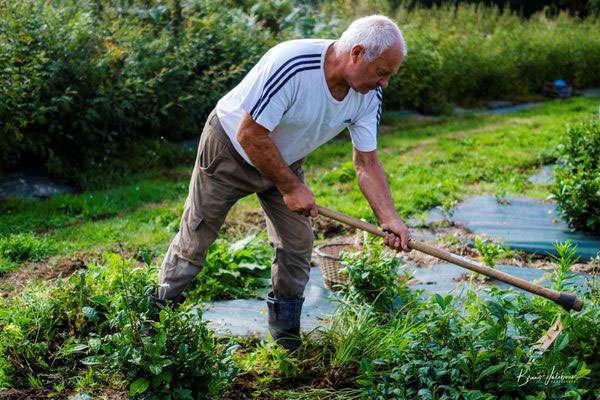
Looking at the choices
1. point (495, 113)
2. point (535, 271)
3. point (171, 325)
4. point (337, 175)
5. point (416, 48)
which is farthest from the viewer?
point (495, 113)

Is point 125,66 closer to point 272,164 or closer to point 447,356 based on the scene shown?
point 272,164

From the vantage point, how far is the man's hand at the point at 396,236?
12.0 feet

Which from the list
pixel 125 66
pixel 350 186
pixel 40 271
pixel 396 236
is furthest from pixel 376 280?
pixel 125 66

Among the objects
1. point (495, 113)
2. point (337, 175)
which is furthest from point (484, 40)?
point (337, 175)

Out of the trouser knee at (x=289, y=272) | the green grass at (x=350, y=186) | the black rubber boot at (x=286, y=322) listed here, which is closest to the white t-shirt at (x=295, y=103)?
the trouser knee at (x=289, y=272)

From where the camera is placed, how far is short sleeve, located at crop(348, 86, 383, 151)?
3.71 m

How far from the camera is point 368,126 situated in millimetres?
3742

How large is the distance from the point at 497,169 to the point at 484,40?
19.7 ft

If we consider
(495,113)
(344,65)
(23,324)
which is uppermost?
(344,65)

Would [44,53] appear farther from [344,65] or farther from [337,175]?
[344,65]

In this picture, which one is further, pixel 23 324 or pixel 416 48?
pixel 416 48

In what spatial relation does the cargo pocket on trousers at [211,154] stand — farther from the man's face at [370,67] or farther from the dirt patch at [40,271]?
the dirt patch at [40,271]

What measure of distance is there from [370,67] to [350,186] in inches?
170

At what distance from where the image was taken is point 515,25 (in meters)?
15.2
